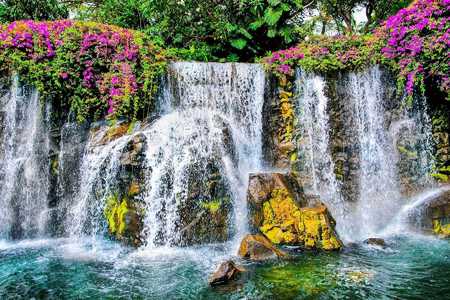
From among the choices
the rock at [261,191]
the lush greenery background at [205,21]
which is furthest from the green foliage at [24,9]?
the rock at [261,191]

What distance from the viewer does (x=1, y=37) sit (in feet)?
36.4

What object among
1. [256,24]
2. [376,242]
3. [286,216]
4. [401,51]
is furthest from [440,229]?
[256,24]

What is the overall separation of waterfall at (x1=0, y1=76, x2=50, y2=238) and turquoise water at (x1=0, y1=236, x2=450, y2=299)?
138cm

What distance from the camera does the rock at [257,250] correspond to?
795cm

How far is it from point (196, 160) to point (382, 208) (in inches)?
227

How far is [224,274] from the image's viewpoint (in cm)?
680

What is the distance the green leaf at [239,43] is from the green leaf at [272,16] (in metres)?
1.25

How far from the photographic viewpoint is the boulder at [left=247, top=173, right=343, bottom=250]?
8.62 m

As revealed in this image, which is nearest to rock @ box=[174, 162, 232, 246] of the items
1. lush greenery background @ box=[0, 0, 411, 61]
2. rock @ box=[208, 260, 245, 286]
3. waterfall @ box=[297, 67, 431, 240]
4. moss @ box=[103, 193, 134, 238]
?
moss @ box=[103, 193, 134, 238]

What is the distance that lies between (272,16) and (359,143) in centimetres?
681

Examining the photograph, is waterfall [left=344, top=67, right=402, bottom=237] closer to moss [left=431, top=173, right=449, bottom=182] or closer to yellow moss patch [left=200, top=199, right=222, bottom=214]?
moss [left=431, top=173, right=449, bottom=182]

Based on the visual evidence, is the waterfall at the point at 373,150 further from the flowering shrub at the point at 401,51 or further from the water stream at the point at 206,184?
the flowering shrub at the point at 401,51

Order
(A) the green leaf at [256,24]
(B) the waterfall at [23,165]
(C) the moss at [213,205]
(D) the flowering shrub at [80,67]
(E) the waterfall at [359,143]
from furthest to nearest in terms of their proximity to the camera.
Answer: (A) the green leaf at [256,24], (E) the waterfall at [359,143], (D) the flowering shrub at [80,67], (B) the waterfall at [23,165], (C) the moss at [213,205]

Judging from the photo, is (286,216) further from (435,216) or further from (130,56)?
Answer: (130,56)
